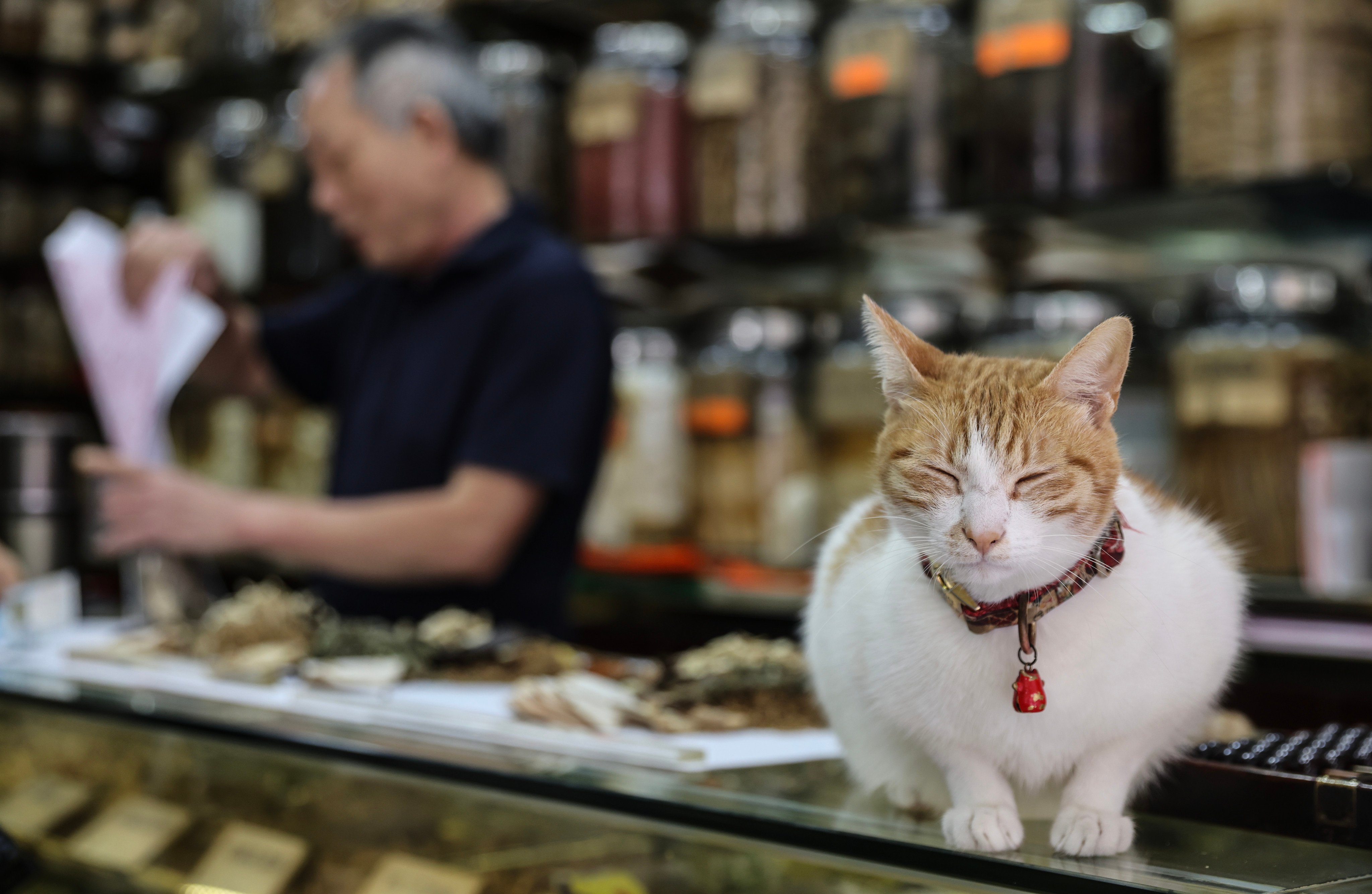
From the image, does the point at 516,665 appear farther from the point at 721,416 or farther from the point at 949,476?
the point at 721,416

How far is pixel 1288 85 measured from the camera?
55.7 inches

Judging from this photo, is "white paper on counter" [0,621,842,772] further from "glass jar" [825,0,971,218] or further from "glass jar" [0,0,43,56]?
"glass jar" [0,0,43,56]

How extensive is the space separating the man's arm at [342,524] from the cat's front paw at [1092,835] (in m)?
1.04

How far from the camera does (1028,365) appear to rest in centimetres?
55

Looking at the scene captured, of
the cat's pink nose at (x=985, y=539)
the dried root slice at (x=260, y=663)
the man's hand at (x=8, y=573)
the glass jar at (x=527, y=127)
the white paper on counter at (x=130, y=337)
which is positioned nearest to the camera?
the cat's pink nose at (x=985, y=539)

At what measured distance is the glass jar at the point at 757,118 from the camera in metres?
1.86

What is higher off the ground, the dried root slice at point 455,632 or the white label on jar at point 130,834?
the dried root slice at point 455,632

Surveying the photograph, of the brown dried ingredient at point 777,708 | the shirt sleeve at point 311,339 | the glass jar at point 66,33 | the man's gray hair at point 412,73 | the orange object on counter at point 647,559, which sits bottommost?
the orange object on counter at point 647,559

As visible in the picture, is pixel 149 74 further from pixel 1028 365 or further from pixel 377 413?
pixel 1028 365

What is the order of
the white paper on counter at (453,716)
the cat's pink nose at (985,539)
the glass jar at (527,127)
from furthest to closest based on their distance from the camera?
the glass jar at (527,127) < the white paper on counter at (453,716) < the cat's pink nose at (985,539)

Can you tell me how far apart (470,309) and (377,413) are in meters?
0.21

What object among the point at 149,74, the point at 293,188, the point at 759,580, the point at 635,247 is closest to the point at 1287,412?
the point at 759,580

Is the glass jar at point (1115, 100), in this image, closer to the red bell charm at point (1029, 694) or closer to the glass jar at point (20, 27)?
the red bell charm at point (1029, 694)

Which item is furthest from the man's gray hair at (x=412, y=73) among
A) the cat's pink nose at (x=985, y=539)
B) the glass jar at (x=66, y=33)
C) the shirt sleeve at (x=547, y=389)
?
the glass jar at (x=66, y=33)
